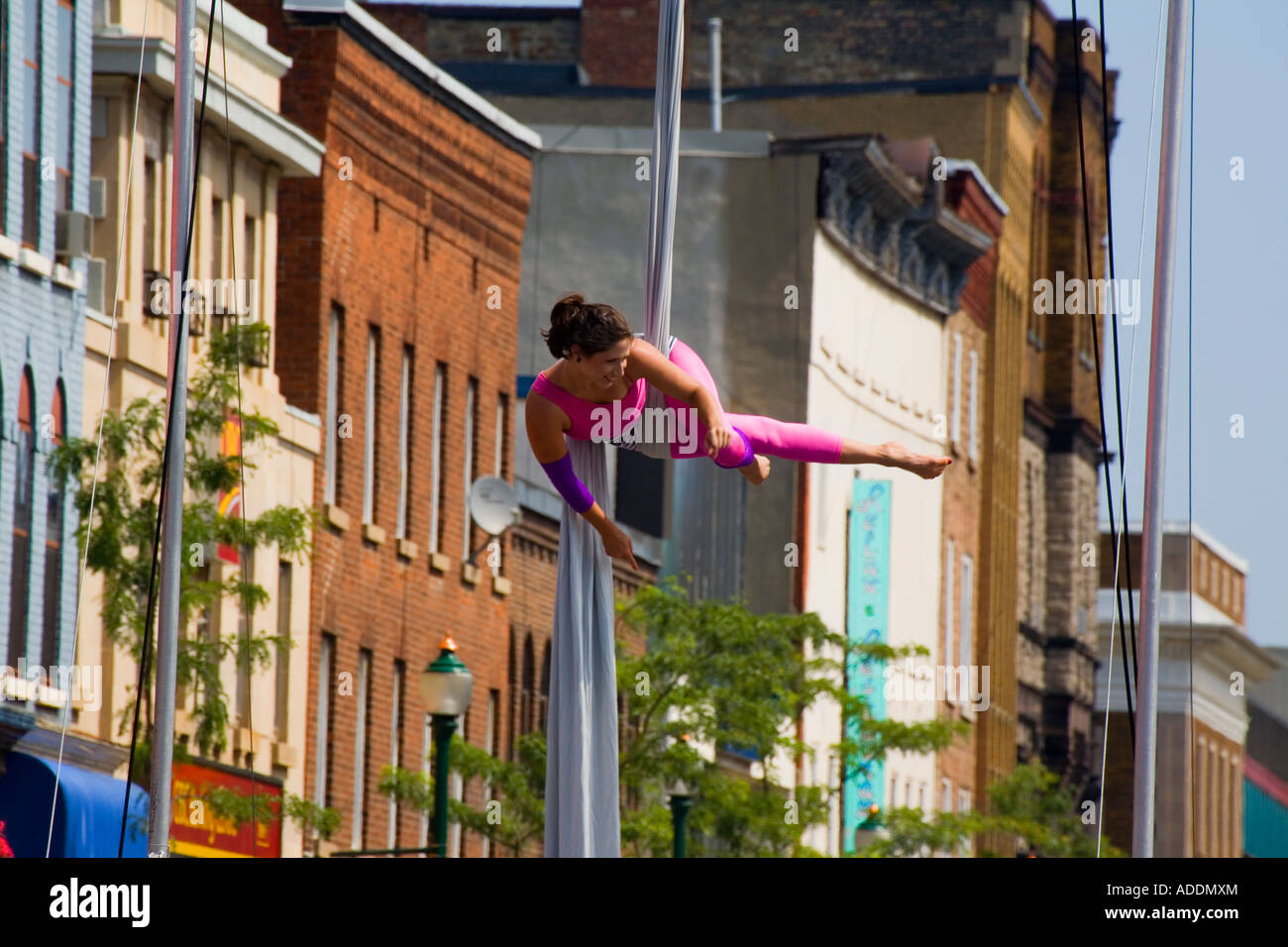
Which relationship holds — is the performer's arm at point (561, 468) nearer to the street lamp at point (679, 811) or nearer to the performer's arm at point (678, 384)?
the performer's arm at point (678, 384)

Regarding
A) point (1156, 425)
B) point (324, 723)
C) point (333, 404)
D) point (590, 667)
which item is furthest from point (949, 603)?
point (590, 667)

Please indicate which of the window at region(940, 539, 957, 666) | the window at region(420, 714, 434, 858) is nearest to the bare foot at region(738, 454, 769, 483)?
the window at region(420, 714, 434, 858)

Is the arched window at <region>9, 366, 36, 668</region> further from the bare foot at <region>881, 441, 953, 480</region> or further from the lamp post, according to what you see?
the bare foot at <region>881, 441, 953, 480</region>

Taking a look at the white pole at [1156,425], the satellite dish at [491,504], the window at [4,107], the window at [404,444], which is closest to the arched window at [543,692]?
the satellite dish at [491,504]

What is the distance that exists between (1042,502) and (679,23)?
6764 cm

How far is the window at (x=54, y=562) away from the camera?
30.6 metres

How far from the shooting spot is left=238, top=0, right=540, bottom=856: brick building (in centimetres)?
3838

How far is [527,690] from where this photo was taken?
4425cm

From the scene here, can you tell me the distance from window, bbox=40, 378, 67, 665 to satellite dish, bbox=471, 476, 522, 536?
10.1m

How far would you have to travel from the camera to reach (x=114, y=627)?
2786 centimetres

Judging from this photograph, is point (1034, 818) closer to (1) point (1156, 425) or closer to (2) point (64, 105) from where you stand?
(2) point (64, 105)

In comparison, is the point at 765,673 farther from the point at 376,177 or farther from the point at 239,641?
the point at 239,641

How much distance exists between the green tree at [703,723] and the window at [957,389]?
26529 millimetres
